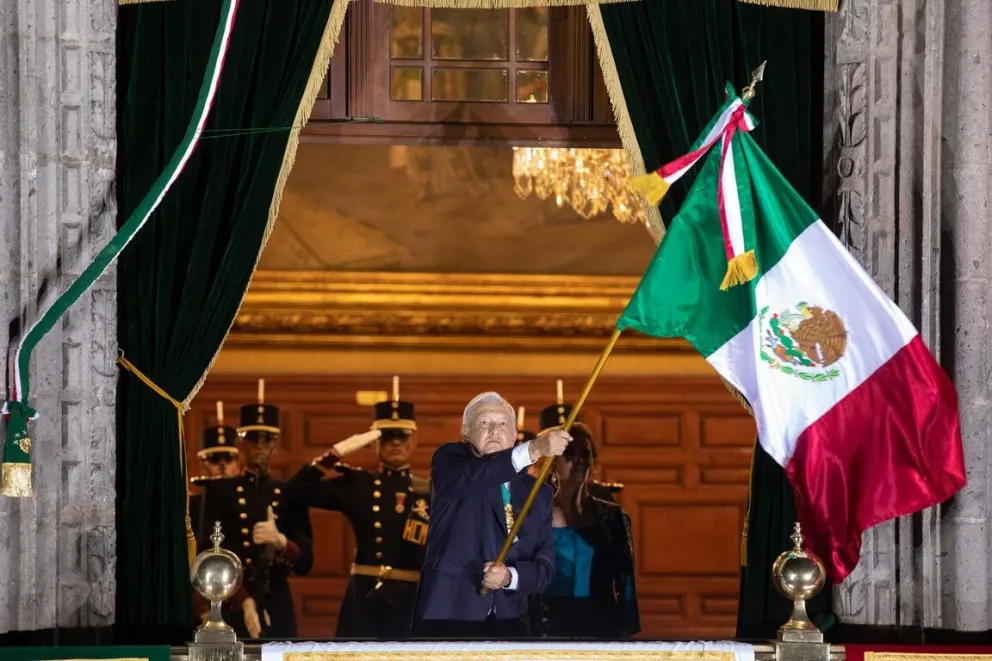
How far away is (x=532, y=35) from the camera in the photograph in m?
7.50

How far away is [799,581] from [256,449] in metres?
4.02

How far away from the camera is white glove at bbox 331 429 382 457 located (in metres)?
9.50

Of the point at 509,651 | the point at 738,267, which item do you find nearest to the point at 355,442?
the point at 509,651

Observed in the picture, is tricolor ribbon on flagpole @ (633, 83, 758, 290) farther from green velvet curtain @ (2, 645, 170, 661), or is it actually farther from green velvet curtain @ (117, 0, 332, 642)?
green velvet curtain @ (2, 645, 170, 661)

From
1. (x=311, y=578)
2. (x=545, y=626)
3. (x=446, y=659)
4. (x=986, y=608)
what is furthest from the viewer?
(x=311, y=578)

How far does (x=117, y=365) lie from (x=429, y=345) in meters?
4.15

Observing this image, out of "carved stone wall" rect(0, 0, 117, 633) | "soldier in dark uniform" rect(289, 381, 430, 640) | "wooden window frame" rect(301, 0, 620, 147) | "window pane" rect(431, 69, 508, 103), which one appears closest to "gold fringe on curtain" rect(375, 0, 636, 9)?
"wooden window frame" rect(301, 0, 620, 147)

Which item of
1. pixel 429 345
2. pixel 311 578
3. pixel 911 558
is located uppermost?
pixel 429 345

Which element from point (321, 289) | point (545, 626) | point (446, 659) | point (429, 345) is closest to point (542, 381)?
point (429, 345)

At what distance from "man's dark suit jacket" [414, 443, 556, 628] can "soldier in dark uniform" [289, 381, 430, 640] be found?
1.83 m

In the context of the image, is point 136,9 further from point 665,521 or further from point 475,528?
point 665,521

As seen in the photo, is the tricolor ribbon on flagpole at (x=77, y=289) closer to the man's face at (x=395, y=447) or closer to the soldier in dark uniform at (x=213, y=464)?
the soldier in dark uniform at (x=213, y=464)

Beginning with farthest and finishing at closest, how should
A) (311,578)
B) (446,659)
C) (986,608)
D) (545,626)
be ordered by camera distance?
1. (311,578)
2. (545,626)
3. (986,608)
4. (446,659)

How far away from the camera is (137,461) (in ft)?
21.8
